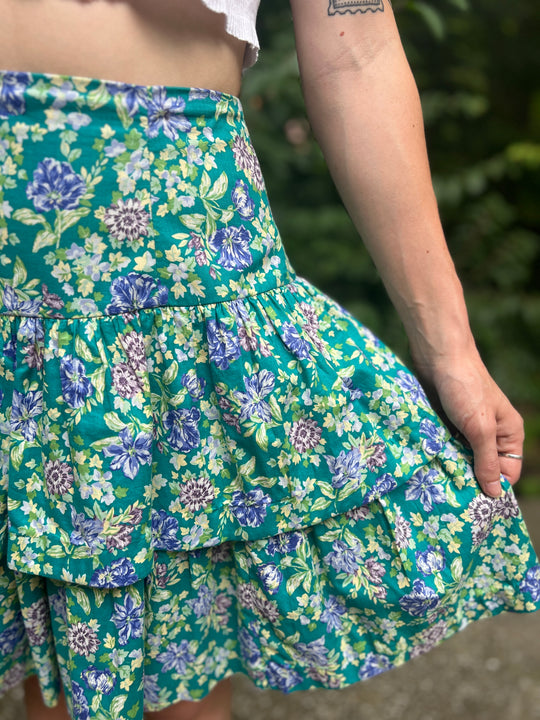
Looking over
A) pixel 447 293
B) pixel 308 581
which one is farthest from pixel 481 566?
pixel 447 293

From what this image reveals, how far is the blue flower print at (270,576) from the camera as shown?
86 cm

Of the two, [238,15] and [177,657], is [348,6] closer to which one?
[238,15]

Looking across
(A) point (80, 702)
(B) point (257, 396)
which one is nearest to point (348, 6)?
(B) point (257, 396)

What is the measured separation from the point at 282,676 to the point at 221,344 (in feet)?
1.62

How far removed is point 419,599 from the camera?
891mm

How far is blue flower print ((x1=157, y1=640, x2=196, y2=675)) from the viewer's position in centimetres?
92

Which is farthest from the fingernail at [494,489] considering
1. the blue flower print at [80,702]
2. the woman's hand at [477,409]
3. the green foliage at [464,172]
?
the green foliage at [464,172]

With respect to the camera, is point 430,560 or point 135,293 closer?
point 135,293

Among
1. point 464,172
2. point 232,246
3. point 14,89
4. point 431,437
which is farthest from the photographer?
point 464,172

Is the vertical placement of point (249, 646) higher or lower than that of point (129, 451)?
lower

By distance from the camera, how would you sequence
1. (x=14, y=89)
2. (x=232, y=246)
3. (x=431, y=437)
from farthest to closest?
(x=431, y=437) → (x=232, y=246) → (x=14, y=89)

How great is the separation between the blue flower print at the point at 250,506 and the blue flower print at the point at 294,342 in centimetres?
17

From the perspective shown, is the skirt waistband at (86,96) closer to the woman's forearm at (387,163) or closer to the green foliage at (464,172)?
the woman's forearm at (387,163)

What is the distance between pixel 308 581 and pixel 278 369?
283 mm
